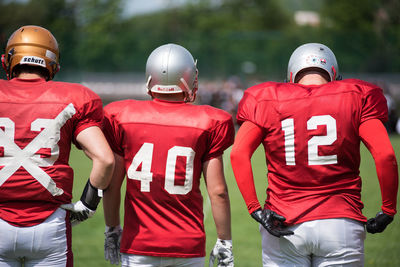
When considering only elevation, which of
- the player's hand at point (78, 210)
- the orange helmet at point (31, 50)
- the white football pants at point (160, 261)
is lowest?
the white football pants at point (160, 261)

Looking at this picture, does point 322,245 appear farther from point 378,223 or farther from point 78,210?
point 78,210

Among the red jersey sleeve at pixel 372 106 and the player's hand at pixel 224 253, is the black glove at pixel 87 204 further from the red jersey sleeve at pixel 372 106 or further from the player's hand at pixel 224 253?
the red jersey sleeve at pixel 372 106

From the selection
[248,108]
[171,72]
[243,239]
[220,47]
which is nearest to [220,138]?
[248,108]

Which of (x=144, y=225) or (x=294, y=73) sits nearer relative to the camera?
(x=144, y=225)

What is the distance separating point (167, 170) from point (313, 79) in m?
1.13

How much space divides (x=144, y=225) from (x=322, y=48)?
5.39 ft

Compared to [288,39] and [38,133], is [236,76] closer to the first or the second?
[288,39]

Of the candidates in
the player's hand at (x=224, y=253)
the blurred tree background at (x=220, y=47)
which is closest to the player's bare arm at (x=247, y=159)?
the player's hand at (x=224, y=253)

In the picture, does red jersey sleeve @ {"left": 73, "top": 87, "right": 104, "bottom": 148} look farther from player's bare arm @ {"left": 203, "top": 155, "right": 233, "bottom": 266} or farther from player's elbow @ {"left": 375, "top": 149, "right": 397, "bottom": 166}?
player's elbow @ {"left": 375, "top": 149, "right": 397, "bottom": 166}

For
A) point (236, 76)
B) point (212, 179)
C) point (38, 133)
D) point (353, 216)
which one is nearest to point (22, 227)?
point (38, 133)

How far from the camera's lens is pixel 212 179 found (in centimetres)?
326

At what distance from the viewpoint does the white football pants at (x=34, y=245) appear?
10.1ft

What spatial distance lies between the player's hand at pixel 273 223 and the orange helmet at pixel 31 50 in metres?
1.65

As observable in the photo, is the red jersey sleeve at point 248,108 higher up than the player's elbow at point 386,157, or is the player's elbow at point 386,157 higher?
the red jersey sleeve at point 248,108
